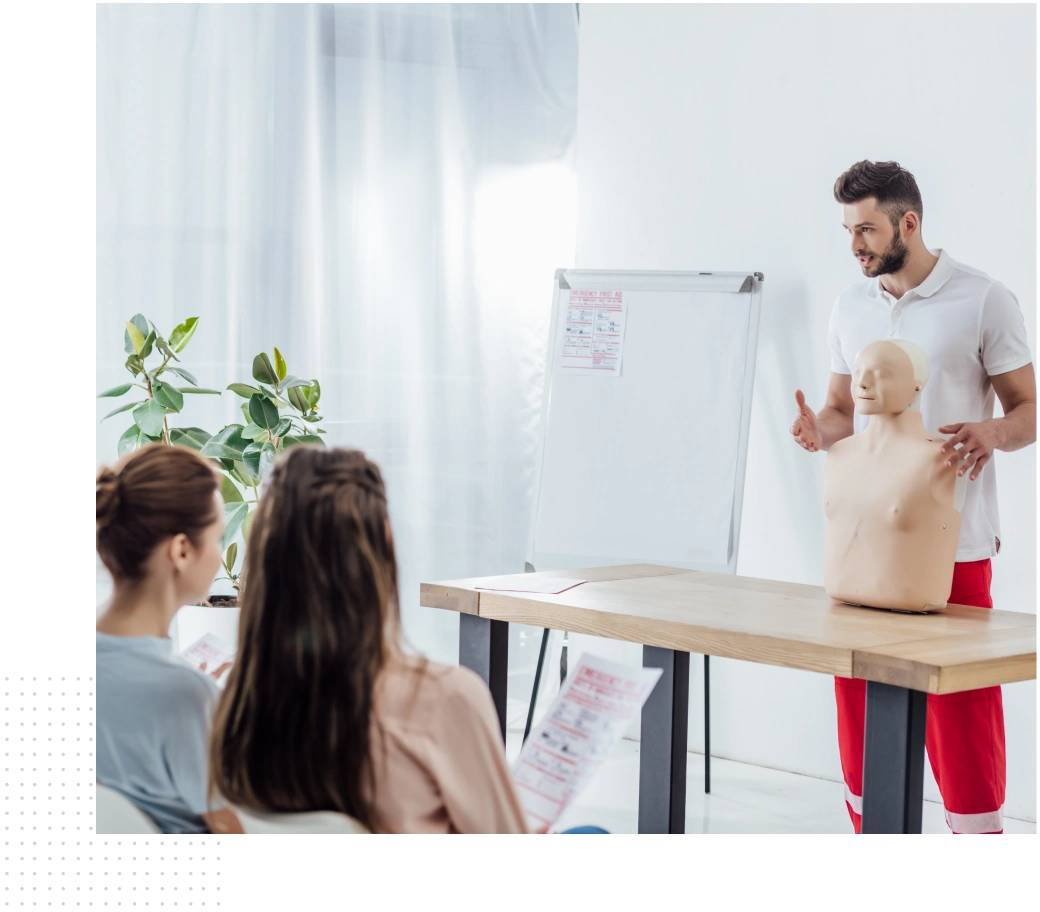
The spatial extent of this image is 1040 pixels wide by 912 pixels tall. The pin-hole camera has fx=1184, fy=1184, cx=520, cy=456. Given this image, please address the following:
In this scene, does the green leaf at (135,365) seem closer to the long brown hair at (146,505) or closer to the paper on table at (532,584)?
the paper on table at (532,584)

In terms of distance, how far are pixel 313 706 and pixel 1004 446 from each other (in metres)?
1.50

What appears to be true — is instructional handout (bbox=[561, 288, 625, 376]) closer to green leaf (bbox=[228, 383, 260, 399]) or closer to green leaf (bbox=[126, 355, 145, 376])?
green leaf (bbox=[228, 383, 260, 399])

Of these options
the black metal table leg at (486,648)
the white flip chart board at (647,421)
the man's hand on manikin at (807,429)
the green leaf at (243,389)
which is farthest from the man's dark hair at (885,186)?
the green leaf at (243,389)

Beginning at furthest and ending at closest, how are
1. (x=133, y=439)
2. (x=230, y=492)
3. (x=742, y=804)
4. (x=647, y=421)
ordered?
(x=647, y=421)
(x=742, y=804)
(x=133, y=439)
(x=230, y=492)

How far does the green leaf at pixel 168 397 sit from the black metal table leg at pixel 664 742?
4.41 ft

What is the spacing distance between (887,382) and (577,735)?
34.8 inches

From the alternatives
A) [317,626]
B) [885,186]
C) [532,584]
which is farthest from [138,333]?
[317,626]

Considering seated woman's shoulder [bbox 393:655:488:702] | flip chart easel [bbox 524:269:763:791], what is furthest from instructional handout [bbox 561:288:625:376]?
seated woman's shoulder [bbox 393:655:488:702]

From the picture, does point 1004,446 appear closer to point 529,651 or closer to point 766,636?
point 766,636

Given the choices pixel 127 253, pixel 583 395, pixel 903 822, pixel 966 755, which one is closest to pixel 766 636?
pixel 903 822

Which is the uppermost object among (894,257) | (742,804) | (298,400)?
(894,257)

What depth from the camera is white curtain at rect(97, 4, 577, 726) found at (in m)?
3.22

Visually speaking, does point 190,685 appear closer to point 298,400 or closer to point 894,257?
point 298,400

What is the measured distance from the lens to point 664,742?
1998 mm
